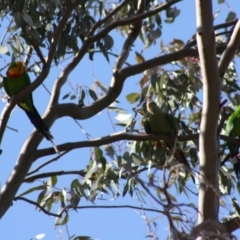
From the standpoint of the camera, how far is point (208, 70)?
2422 millimetres

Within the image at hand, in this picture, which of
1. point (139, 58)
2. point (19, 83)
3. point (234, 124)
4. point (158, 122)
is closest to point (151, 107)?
point (158, 122)

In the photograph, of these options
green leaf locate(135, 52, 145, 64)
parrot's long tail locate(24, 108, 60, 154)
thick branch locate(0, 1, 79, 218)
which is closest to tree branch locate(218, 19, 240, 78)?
thick branch locate(0, 1, 79, 218)

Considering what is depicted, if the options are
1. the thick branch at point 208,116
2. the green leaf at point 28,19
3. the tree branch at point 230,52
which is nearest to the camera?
the thick branch at point 208,116

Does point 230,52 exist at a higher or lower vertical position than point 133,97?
lower

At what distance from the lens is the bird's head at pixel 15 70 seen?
4.19 meters

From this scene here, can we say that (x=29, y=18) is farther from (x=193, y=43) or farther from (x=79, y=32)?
(x=193, y=43)

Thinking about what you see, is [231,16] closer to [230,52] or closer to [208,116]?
[230,52]

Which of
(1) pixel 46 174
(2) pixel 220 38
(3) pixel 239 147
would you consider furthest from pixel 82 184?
(2) pixel 220 38

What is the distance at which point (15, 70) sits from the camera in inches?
166

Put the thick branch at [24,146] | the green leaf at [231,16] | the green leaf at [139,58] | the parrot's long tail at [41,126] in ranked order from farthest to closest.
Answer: the green leaf at [231,16]
the green leaf at [139,58]
the parrot's long tail at [41,126]
the thick branch at [24,146]

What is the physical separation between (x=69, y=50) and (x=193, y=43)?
923mm

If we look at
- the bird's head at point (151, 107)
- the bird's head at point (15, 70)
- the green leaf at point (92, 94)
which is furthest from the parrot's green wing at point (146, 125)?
the bird's head at point (15, 70)

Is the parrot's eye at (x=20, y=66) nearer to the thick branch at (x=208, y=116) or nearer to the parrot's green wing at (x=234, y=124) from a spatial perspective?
the parrot's green wing at (x=234, y=124)

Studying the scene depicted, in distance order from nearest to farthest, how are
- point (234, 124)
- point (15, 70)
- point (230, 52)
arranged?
point (230, 52)
point (234, 124)
point (15, 70)
